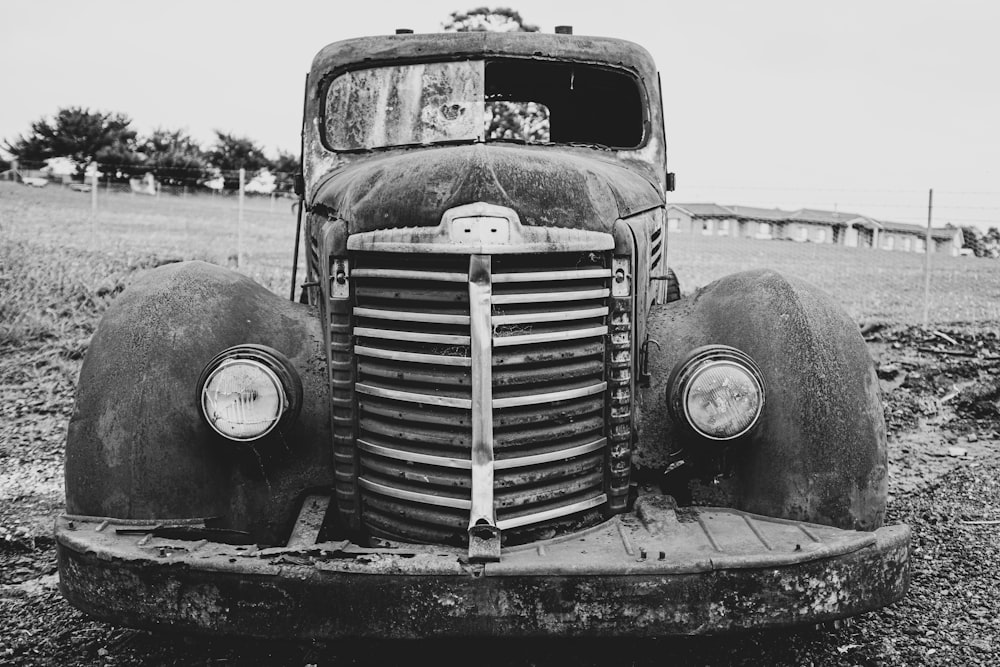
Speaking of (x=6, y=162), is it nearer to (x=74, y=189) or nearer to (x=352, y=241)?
(x=74, y=189)

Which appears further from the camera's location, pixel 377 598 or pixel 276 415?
pixel 276 415

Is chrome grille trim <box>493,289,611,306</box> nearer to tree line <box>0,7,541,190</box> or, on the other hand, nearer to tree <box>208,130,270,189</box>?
tree line <box>0,7,541,190</box>

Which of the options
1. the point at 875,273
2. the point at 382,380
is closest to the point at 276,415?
the point at 382,380

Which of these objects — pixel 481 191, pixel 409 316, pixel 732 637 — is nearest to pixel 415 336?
pixel 409 316

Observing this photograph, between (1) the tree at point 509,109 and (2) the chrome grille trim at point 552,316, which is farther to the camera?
(1) the tree at point 509,109

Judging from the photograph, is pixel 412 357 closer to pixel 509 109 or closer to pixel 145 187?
pixel 509 109

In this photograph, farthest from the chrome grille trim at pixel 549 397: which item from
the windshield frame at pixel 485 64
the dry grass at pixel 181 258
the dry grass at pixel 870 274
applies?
the dry grass at pixel 181 258

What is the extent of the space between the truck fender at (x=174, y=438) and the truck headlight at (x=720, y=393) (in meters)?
1.32

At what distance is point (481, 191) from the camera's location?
9.25 feet

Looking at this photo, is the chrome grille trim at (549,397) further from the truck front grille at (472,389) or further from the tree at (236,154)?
the tree at (236,154)

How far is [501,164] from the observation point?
116 inches

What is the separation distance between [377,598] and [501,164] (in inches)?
57.6

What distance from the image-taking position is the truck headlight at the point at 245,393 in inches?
113

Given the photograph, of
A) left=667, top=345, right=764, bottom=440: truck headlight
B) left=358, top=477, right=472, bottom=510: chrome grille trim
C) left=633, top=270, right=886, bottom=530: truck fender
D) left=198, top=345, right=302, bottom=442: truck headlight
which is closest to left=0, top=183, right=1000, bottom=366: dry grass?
left=198, top=345, right=302, bottom=442: truck headlight
